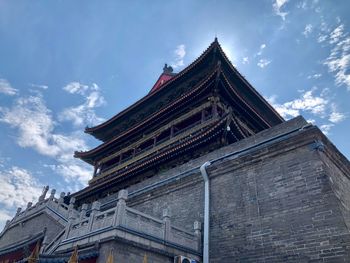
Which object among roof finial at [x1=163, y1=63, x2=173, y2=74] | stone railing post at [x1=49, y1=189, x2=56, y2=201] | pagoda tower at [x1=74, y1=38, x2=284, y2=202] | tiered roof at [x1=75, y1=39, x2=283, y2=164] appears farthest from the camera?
roof finial at [x1=163, y1=63, x2=173, y2=74]

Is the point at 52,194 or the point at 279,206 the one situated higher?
the point at 52,194

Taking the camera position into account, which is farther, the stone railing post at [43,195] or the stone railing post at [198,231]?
the stone railing post at [43,195]

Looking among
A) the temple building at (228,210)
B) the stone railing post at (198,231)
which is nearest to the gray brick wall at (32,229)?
the temple building at (228,210)

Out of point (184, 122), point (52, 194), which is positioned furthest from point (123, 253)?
point (184, 122)

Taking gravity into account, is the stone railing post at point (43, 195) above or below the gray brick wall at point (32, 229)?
above

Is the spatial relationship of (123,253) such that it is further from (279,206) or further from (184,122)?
(184,122)

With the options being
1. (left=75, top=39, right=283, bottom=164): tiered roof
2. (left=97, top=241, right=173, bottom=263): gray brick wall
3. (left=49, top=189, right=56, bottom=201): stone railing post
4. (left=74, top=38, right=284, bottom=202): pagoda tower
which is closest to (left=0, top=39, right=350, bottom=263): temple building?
(left=97, top=241, right=173, bottom=263): gray brick wall

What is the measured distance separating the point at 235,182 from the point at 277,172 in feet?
4.59

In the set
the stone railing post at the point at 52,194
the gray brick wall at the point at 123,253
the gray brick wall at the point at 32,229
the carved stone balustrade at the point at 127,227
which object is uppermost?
the stone railing post at the point at 52,194

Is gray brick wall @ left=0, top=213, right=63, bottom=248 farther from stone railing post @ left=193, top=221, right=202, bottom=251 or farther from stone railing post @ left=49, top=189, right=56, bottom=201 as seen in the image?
stone railing post @ left=193, top=221, right=202, bottom=251

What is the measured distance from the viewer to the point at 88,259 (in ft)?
24.4

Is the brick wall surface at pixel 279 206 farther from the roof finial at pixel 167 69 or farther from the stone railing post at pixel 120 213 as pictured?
the roof finial at pixel 167 69

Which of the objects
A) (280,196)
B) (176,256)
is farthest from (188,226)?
(280,196)

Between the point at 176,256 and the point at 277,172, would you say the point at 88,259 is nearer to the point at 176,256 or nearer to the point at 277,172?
the point at 176,256
